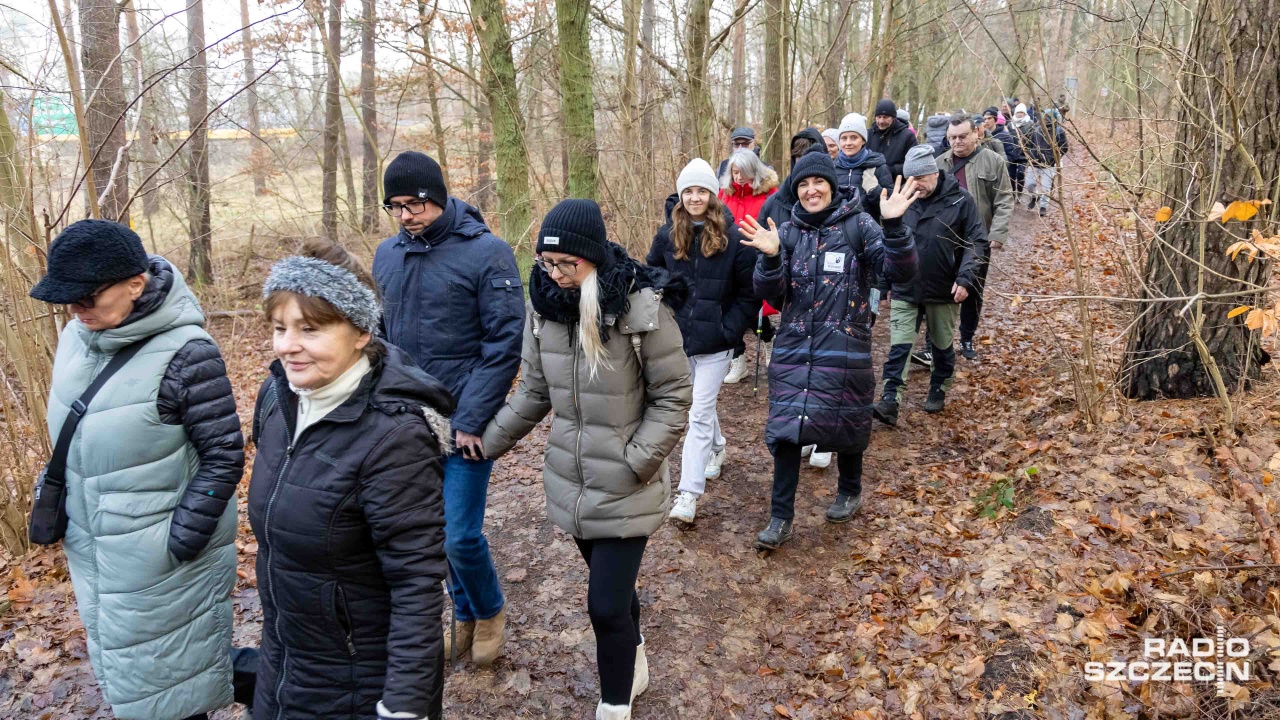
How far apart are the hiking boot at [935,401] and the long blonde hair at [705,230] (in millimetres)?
2965

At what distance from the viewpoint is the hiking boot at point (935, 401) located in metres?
6.76

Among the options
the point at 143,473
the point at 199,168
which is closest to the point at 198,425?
the point at 143,473

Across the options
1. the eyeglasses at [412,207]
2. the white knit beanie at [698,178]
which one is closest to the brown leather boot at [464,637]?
the eyeglasses at [412,207]

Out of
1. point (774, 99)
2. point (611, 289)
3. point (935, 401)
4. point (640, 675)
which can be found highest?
point (774, 99)

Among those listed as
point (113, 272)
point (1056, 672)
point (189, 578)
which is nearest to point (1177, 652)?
point (1056, 672)

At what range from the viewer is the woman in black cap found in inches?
101

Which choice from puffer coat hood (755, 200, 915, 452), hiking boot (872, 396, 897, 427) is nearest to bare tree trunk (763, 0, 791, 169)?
hiking boot (872, 396, 897, 427)

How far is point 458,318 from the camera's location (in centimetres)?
340

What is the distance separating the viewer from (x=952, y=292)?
21.0 ft

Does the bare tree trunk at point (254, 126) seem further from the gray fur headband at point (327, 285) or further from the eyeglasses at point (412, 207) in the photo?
the gray fur headband at point (327, 285)

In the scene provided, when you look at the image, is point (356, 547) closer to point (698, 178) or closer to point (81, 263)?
point (81, 263)

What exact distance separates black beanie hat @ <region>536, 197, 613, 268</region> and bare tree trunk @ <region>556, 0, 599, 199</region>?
5.69 metres

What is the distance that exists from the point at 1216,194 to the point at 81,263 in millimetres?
5981

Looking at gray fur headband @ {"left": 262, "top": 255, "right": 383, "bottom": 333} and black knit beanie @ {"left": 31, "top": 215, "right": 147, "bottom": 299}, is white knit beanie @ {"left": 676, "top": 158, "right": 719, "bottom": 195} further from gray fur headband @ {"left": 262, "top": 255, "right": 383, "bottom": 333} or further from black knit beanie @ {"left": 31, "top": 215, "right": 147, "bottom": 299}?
black knit beanie @ {"left": 31, "top": 215, "right": 147, "bottom": 299}
